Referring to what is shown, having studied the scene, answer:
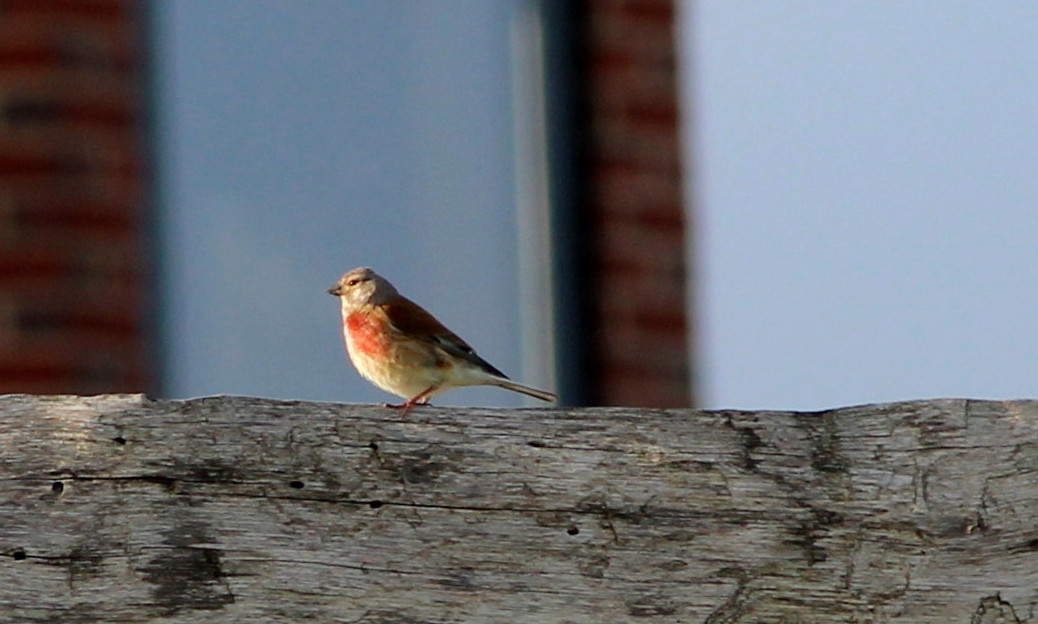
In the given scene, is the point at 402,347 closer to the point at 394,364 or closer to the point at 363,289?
the point at 394,364

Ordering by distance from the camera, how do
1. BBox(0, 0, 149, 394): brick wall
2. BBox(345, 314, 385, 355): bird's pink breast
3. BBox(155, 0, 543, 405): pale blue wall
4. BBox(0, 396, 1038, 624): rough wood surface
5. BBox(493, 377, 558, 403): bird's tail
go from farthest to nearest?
BBox(155, 0, 543, 405): pale blue wall < BBox(0, 0, 149, 394): brick wall < BBox(345, 314, 385, 355): bird's pink breast < BBox(493, 377, 558, 403): bird's tail < BBox(0, 396, 1038, 624): rough wood surface

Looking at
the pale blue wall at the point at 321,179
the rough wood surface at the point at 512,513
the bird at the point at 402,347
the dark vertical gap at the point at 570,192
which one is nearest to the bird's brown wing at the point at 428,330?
the bird at the point at 402,347

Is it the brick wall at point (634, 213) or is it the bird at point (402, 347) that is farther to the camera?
the brick wall at point (634, 213)

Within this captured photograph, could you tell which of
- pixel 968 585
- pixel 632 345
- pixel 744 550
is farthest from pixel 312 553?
pixel 632 345

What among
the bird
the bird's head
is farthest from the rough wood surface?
the bird's head

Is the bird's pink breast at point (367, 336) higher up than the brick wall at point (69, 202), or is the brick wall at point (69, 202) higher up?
the brick wall at point (69, 202)

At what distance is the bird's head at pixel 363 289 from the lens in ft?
17.2

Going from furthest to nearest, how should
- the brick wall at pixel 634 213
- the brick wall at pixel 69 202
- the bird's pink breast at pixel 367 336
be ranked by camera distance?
the brick wall at pixel 634 213 → the brick wall at pixel 69 202 → the bird's pink breast at pixel 367 336

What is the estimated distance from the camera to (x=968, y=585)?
2475 mm

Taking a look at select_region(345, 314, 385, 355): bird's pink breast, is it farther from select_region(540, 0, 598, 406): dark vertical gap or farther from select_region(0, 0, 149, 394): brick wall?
select_region(540, 0, 598, 406): dark vertical gap

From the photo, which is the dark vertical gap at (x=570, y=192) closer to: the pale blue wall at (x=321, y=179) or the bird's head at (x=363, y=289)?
the pale blue wall at (x=321, y=179)

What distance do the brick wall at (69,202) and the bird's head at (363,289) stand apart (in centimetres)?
64

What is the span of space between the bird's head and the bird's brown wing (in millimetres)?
42

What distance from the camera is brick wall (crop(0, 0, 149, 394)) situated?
17.9ft
